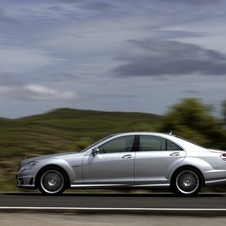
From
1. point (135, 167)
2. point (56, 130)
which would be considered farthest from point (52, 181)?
point (56, 130)

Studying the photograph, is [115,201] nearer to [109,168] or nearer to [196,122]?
[109,168]

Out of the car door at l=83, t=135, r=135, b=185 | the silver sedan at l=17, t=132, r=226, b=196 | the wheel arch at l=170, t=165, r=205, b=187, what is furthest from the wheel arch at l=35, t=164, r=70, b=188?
the wheel arch at l=170, t=165, r=205, b=187

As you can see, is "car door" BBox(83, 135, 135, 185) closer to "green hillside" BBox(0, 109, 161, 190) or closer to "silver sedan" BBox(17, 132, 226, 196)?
"silver sedan" BBox(17, 132, 226, 196)

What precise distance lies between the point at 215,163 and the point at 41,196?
4.03 m

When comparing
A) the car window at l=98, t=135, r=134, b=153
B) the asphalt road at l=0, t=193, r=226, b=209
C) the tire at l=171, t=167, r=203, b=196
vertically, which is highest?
the car window at l=98, t=135, r=134, b=153

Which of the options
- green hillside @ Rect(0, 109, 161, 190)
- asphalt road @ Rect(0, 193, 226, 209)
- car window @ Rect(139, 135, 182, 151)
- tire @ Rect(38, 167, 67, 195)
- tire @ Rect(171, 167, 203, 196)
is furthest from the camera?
green hillside @ Rect(0, 109, 161, 190)

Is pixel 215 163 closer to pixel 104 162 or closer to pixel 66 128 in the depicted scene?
pixel 104 162

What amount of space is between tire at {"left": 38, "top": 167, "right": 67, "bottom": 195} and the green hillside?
400 cm


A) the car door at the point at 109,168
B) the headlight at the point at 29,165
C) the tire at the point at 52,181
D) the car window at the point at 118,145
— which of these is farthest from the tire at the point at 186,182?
the headlight at the point at 29,165

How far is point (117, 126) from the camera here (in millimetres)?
35625

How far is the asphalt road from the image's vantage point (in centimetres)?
1538

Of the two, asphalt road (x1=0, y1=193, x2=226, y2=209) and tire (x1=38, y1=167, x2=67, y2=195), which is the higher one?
tire (x1=38, y1=167, x2=67, y2=195)

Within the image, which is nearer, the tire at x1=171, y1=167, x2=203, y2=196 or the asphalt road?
the asphalt road

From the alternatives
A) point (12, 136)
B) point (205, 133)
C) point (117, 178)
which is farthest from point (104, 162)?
point (12, 136)
